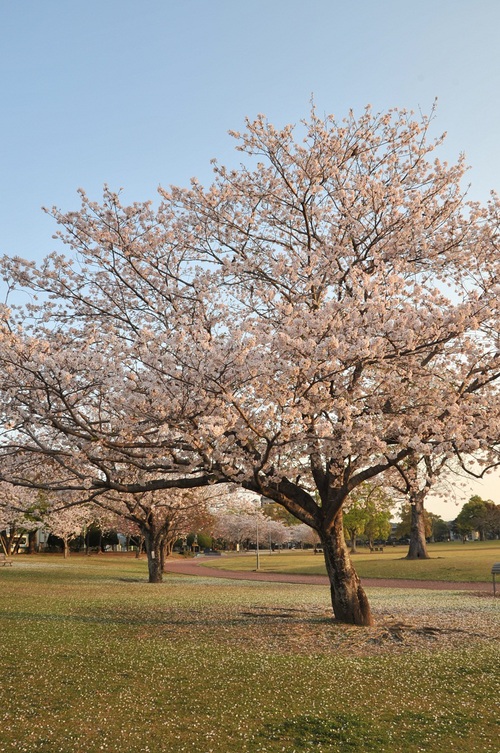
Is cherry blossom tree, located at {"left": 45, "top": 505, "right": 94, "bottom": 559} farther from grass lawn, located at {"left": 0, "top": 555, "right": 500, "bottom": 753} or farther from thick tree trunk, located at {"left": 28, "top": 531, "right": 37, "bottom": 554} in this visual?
thick tree trunk, located at {"left": 28, "top": 531, "right": 37, "bottom": 554}

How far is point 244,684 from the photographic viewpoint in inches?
371

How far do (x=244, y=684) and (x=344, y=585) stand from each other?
6.84m

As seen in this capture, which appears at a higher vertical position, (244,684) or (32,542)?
(244,684)

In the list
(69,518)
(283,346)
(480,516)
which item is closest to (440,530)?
(480,516)

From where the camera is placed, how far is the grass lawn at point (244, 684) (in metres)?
7.23

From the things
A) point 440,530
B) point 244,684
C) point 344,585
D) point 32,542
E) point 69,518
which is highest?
point 69,518

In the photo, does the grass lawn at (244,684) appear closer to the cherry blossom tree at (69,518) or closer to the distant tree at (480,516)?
the cherry blossom tree at (69,518)

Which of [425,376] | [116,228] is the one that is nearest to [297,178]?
[116,228]

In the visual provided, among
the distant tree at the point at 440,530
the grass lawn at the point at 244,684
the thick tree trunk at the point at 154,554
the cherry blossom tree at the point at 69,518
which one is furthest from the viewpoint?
the distant tree at the point at 440,530

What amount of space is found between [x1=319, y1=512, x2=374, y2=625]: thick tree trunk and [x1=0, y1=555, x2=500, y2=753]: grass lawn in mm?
424

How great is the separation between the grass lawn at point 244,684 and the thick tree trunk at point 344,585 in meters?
0.42

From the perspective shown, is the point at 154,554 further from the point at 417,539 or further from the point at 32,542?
the point at 32,542

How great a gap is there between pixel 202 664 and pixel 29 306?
416 inches

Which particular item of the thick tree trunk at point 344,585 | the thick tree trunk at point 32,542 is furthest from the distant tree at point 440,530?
the thick tree trunk at point 344,585
